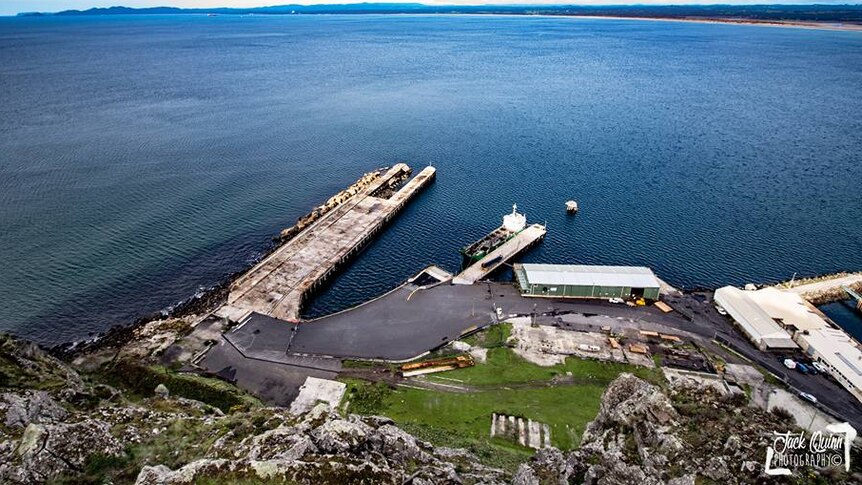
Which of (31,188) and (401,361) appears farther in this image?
(31,188)

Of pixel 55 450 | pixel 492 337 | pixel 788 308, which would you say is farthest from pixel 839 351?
pixel 55 450

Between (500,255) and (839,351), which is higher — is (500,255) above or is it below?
above

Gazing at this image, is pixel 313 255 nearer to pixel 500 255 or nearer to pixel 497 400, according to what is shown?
pixel 500 255

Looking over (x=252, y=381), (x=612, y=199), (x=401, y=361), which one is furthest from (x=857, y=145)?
(x=252, y=381)

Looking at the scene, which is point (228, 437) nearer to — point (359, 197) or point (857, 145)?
point (359, 197)

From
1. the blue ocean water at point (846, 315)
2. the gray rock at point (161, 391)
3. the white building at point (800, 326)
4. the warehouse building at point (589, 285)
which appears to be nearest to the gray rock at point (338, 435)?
the gray rock at point (161, 391)

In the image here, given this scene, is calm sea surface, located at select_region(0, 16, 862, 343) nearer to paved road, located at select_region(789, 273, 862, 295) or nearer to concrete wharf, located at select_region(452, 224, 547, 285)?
concrete wharf, located at select_region(452, 224, 547, 285)
